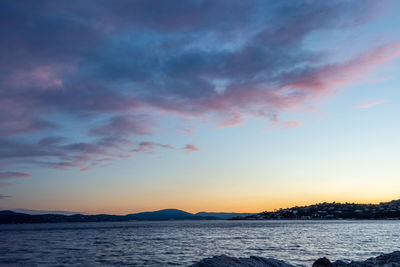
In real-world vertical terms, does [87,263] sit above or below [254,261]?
below

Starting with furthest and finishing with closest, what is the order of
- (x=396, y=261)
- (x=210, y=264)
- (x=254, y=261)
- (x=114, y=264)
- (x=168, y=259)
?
(x=168, y=259) → (x=114, y=264) → (x=396, y=261) → (x=254, y=261) → (x=210, y=264)

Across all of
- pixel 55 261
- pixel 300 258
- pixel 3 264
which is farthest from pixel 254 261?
pixel 3 264

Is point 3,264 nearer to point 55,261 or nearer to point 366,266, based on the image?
point 55,261

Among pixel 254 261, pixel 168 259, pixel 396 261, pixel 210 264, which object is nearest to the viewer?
pixel 210 264

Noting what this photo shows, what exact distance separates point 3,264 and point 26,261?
2.61m

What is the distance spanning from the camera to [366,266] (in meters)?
21.5

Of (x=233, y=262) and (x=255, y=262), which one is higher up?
(x=233, y=262)

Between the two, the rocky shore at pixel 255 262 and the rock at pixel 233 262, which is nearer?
the rocky shore at pixel 255 262

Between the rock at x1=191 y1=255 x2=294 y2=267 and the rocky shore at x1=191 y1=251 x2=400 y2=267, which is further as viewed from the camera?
the rock at x1=191 y1=255 x2=294 y2=267

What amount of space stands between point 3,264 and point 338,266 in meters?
31.6

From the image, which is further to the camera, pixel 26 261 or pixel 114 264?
pixel 26 261

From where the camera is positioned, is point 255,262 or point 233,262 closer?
point 233,262

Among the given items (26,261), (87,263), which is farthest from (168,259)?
(26,261)

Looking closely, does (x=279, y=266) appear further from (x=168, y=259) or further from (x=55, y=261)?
(x=55, y=261)
